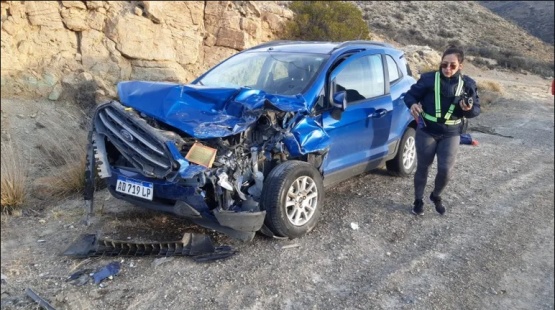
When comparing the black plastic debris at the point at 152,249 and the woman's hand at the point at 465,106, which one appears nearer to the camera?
the black plastic debris at the point at 152,249

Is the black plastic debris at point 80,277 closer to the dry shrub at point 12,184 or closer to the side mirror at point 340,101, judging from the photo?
the dry shrub at point 12,184

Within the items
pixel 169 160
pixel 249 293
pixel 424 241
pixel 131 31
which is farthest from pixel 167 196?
pixel 131 31

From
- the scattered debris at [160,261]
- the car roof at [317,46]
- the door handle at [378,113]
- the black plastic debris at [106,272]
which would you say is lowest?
the black plastic debris at [106,272]

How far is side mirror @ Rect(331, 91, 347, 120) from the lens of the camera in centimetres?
458

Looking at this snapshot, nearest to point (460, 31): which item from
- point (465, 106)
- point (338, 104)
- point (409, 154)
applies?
point (409, 154)

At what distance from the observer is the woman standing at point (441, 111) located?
4613 millimetres

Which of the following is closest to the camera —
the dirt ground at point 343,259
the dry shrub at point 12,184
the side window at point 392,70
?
the dirt ground at point 343,259

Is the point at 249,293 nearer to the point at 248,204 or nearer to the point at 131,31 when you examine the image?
the point at 248,204

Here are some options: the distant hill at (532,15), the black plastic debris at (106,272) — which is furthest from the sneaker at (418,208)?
the distant hill at (532,15)

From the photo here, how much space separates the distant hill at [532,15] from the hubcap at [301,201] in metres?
44.0

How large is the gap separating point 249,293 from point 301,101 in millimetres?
1849

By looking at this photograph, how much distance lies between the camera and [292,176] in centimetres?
417

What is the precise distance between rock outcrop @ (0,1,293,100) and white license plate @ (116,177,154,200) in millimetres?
5309

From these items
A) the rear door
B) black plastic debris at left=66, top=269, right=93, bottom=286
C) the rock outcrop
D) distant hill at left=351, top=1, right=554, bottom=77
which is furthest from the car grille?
distant hill at left=351, top=1, right=554, bottom=77
